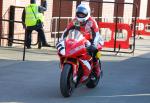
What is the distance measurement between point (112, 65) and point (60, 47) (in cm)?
522

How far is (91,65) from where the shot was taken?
9609mm

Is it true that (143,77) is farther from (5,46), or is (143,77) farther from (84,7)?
(5,46)

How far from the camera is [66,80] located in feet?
28.8

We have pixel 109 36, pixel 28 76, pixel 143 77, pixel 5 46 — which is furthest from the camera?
pixel 109 36

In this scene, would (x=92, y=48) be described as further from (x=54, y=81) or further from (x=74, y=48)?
(x=54, y=81)

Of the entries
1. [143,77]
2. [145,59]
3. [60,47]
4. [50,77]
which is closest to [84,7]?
[60,47]

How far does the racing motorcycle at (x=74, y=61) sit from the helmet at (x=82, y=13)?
297mm

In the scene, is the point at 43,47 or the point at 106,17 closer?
the point at 43,47

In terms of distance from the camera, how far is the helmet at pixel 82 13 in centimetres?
948

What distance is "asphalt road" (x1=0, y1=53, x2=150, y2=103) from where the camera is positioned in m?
9.05

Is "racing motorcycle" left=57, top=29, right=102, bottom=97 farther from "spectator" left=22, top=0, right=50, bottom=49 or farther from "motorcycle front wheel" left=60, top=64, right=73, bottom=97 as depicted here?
"spectator" left=22, top=0, right=50, bottom=49

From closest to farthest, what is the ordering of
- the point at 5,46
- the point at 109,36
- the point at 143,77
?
1. the point at 143,77
2. the point at 5,46
3. the point at 109,36

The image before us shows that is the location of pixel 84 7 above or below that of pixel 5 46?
above

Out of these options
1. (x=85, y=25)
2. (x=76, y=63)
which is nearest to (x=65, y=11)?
(x=85, y=25)
